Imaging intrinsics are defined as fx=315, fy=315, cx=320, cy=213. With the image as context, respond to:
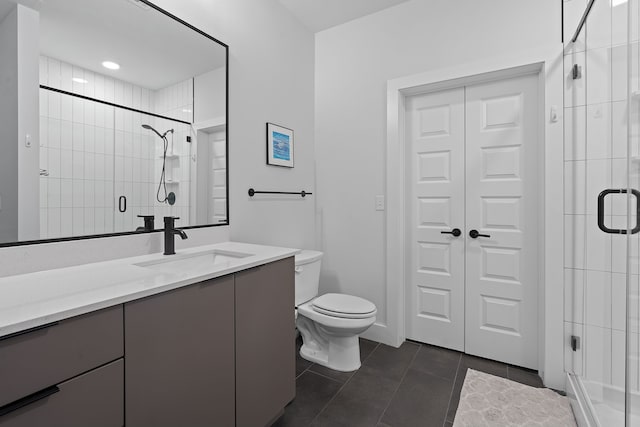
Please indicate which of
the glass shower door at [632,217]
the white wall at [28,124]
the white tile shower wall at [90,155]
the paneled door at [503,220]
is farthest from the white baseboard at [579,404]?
the white wall at [28,124]

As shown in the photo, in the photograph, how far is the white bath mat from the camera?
159 cm

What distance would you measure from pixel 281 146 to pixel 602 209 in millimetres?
1769

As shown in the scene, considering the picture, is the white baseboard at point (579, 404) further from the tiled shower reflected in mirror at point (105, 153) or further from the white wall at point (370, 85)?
the tiled shower reflected in mirror at point (105, 153)

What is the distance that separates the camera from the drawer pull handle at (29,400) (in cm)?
63

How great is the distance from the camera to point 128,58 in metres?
1.38

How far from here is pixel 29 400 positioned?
2.19 ft

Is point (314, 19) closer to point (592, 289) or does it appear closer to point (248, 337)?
point (248, 337)

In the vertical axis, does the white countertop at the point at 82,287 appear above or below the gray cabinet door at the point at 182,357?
above

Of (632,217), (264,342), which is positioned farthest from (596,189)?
(264,342)

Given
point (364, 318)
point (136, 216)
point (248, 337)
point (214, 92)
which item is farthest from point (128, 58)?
point (364, 318)

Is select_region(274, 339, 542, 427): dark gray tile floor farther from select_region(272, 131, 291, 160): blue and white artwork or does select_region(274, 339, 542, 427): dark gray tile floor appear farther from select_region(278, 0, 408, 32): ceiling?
select_region(278, 0, 408, 32): ceiling

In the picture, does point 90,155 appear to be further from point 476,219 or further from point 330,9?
point 476,219

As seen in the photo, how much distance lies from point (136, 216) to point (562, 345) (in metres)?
2.42

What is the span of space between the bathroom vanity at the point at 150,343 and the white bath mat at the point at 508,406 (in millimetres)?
982
